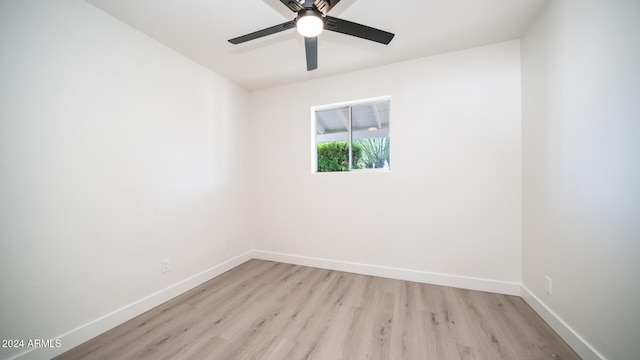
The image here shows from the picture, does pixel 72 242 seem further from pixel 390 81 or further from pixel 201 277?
pixel 390 81

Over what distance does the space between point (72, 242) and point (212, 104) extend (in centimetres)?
188

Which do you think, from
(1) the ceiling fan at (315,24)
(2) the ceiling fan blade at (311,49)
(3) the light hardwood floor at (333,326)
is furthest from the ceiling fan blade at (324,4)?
(3) the light hardwood floor at (333,326)

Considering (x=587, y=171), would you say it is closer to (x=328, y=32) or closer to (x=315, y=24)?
(x=315, y=24)

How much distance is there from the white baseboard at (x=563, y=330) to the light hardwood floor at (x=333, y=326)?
1.6 inches

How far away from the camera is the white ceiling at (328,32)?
5.69ft

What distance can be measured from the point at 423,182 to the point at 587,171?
1.23m

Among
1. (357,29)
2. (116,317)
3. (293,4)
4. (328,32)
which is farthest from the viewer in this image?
(328,32)

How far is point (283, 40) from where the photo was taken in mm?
2150

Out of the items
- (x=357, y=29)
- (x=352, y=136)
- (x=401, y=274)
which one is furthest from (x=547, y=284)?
(x=357, y=29)

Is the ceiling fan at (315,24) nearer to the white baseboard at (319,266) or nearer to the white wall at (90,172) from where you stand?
the white wall at (90,172)

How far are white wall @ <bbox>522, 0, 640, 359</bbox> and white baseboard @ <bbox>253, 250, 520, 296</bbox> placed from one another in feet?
0.85

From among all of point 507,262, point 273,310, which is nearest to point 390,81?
point 507,262

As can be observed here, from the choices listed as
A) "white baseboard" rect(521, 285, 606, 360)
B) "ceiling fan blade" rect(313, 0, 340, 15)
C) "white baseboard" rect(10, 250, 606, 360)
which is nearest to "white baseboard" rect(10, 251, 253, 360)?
"white baseboard" rect(10, 250, 606, 360)

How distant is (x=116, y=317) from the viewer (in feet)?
5.84
